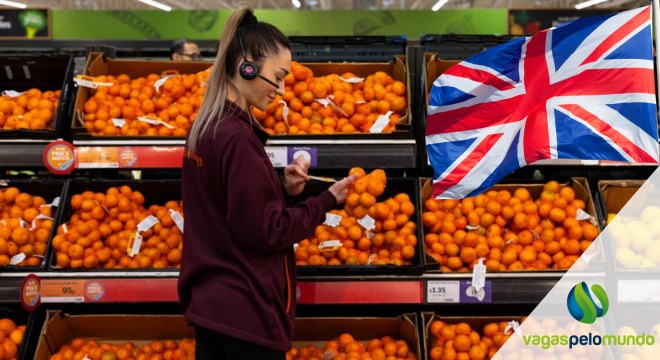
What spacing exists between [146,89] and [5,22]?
21.9 feet

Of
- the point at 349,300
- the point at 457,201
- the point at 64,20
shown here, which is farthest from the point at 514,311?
the point at 64,20

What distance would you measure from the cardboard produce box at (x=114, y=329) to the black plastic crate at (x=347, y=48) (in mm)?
1512

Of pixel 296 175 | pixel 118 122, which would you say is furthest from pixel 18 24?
pixel 296 175

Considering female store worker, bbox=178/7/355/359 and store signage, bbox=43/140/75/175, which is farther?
store signage, bbox=43/140/75/175

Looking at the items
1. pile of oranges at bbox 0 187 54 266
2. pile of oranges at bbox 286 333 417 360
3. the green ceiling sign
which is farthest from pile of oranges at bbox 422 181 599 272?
the green ceiling sign

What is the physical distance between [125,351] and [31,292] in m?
0.47

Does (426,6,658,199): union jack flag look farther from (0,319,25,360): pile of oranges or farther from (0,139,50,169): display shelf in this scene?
(0,319,25,360): pile of oranges

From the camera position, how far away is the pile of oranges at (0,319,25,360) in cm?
282

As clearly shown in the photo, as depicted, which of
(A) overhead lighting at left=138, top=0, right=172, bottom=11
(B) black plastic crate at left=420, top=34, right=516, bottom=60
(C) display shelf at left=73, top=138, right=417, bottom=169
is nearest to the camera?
(C) display shelf at left=73, top=138, right=417, bottom=169

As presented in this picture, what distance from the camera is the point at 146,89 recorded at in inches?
130

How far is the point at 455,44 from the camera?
11.3 ft

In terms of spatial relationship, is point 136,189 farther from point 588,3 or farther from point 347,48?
point 588,3

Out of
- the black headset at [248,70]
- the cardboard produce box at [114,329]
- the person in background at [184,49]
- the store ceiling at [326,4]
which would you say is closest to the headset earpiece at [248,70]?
the black headset at [248,70]

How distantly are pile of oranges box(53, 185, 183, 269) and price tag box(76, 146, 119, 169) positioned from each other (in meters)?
0.19
